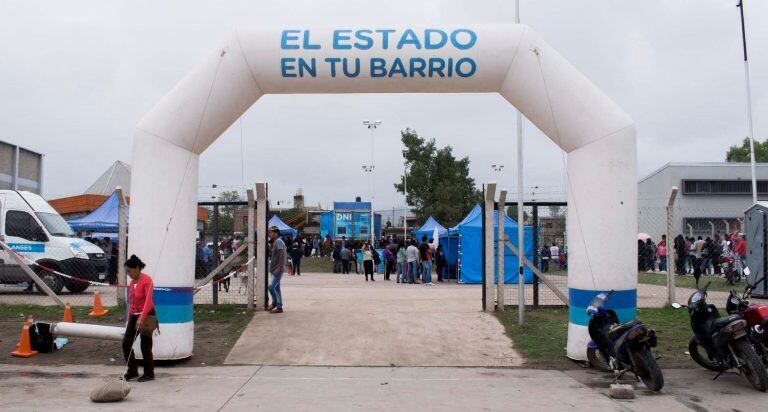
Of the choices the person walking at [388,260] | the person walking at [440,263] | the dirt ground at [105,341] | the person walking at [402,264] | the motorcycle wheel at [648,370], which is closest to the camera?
the motorcycle wheel at [648,370]

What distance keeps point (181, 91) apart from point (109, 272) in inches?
442

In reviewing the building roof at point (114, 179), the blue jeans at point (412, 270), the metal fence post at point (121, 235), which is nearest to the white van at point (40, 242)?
the metal fence post at point (121, 235)

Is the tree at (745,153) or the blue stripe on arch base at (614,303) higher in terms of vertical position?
the tree at (745,153)

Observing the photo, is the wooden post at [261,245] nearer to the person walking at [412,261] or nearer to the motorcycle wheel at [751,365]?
the motorcycle wheel at [751,365]

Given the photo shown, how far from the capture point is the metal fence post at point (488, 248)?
38.1 ft

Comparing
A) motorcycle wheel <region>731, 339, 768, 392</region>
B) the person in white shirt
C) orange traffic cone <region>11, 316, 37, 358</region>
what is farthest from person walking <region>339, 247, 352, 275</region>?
motorcycle wheel <region>731, 339, 768, 392</region>

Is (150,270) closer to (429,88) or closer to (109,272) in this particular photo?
(429,88)

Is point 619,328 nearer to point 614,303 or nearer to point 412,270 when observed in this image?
point 614,303

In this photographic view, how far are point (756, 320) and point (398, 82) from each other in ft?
18.4

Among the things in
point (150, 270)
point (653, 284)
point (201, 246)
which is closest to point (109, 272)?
point (201, 246)

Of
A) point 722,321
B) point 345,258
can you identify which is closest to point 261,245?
point 722,321

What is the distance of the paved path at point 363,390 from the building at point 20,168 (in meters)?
12.2

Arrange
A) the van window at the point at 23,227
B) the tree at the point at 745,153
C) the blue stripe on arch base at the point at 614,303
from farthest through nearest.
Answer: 1. the tree at the point at 745,153
2. the van window at the point at 23,227
3. the blue stripe on arch base at the point at 614,303

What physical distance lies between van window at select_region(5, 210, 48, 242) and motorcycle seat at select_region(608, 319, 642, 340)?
1468 centimetres
